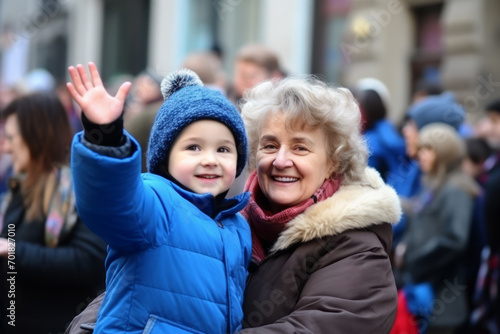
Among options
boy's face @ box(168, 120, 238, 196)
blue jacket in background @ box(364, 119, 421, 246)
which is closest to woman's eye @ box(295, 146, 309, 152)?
boy's face @ box(168, 120, 238, 196)

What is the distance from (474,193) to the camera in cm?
543

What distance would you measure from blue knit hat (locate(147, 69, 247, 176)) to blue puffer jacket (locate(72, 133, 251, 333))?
13cm

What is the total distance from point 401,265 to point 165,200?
338 centimetres

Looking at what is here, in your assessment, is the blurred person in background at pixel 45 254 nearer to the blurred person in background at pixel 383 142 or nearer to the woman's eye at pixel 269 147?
the woman's eye at pixel 269 147

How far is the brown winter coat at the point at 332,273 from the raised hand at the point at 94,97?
0.81 meters

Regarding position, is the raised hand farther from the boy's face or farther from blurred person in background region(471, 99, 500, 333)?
blurred person in background region(471, 99, 500, 333)

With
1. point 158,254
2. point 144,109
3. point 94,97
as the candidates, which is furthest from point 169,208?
point 144,109

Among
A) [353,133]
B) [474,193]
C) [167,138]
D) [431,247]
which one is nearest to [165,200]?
[167,138]

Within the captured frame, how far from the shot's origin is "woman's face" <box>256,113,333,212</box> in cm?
283

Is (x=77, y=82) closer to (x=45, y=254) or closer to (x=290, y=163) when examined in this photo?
(x=290, y=163)

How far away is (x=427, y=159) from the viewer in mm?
5531

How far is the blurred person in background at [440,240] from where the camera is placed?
17.1ft

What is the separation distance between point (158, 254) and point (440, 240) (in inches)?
130

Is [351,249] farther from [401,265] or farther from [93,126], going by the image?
[401,265]
